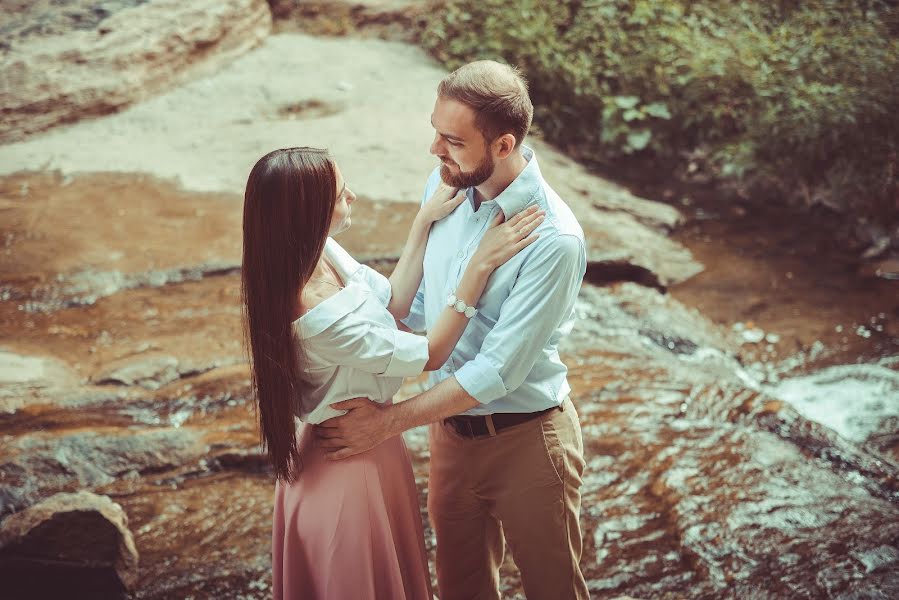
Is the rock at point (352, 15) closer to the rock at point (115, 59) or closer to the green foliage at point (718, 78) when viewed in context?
the green foliage at point (718, 78)

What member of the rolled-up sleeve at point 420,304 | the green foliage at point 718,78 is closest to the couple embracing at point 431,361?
the rolled-up sleeve at point 420,304

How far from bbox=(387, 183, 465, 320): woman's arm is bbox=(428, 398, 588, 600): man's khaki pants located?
1.48 feet

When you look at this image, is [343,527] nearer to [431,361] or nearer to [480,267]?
[431,361]

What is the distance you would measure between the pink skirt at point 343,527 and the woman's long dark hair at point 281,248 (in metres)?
0.24

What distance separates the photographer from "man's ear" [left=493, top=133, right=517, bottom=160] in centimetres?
231

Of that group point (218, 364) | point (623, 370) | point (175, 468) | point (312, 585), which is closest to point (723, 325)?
point (623, 370)

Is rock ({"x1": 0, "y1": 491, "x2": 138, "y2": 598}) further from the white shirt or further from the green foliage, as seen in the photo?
the green foliage

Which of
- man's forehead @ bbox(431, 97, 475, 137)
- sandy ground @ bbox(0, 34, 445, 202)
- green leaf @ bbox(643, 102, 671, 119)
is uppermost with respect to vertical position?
man's forehead @ bbox(431, 97, 475, 137)

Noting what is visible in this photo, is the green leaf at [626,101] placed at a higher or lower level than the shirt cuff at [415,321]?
lower

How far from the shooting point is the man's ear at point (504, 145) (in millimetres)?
2314

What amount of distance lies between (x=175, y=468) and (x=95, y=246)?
2.56 metres

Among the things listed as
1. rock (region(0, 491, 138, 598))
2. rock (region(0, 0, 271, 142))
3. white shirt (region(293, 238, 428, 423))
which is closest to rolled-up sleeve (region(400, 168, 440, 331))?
white shirt (region(293, 238, 428, 423))

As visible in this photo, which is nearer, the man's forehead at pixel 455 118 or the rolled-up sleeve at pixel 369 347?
the rolled-up sleeve at pixel 369 347

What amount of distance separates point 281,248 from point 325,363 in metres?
0.35
